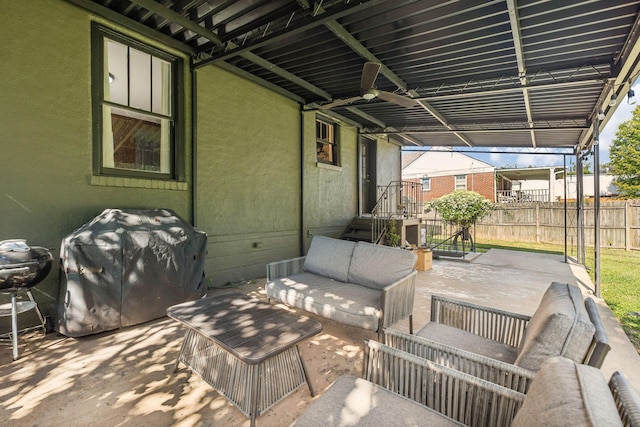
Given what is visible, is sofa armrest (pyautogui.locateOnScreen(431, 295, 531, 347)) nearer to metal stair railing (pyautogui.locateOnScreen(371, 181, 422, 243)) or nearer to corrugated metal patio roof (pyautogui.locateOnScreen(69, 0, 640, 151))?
corrugated metal patio roof (pyautogui.locateOnScreen(69, 0, 640, 151))

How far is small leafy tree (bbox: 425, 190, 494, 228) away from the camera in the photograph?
8.44 meters

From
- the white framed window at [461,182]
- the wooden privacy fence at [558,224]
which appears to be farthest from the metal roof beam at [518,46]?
the white framed window at [461,182]

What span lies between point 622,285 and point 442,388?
6707mm

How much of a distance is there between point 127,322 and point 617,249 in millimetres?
14083

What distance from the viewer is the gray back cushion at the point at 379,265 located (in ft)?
11.4

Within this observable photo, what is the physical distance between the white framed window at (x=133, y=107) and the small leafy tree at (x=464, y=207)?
7.22 m

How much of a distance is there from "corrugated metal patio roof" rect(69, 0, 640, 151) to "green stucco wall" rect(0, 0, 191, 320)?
58 cm

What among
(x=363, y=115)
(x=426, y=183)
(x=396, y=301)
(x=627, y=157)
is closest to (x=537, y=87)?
(x=363, y=115)

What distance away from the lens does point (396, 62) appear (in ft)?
17.3

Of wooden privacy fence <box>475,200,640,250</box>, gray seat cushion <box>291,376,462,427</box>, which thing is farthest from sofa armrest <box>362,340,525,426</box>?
wooden privacy fence <box>475,200,640,250</box>

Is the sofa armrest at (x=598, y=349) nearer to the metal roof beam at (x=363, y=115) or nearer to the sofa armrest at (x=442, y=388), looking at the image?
the sofa armrest at (x=442, y=388)

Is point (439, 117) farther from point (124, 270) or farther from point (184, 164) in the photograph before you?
point (124, 270)

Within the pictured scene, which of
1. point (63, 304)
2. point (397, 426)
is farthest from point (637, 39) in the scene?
point (63, 304)

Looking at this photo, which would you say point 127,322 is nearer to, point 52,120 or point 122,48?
point 52,120
